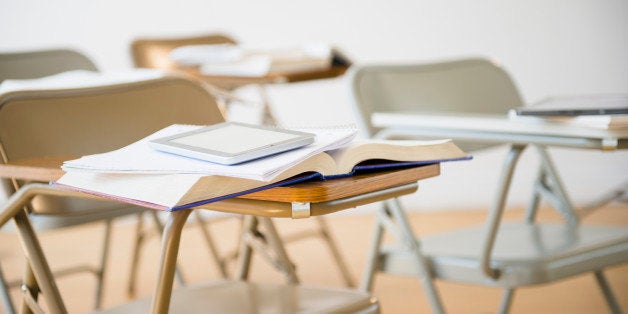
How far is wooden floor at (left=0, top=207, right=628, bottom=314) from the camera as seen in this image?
2.99 metres

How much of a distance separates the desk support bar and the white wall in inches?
112

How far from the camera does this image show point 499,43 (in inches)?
181

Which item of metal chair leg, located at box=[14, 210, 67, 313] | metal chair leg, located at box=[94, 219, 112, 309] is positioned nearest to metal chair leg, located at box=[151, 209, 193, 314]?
metal chair leg, located at box=[14, 210, 67, 313]

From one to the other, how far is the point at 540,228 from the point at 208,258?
6.57ft

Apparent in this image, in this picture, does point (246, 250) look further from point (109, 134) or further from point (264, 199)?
point (264, 199)

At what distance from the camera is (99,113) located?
5.77 ft

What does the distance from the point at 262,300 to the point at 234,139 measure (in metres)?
0.44

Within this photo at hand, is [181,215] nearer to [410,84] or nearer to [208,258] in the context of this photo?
[410,84]

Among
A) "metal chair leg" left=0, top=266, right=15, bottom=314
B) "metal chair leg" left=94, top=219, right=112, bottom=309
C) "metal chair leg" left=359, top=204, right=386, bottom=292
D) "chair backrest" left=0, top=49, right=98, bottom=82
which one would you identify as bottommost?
"metal chair leg" left=94, top=219, right=112, bottom=309

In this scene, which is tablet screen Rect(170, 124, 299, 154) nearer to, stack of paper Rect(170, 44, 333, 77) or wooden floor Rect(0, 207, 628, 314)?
stack of paper Rect(170, 44, 333, 77)

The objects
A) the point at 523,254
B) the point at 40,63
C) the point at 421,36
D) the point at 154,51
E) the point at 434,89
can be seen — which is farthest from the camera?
the point at 421,36

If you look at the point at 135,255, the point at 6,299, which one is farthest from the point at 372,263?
the point at 135,255

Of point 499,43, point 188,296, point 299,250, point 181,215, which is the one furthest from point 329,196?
point 499,43

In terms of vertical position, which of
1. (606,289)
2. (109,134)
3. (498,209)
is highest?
(109,134)
